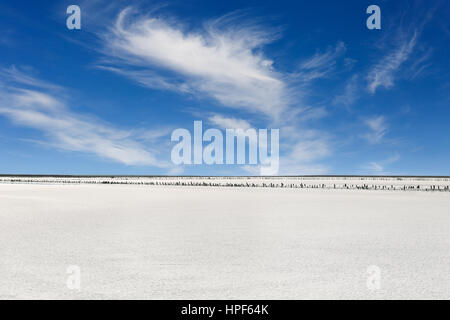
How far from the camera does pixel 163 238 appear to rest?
10430 mm

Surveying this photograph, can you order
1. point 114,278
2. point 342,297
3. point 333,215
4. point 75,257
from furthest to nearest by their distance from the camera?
point 333,215 → point 75,257 → point 114,278 → point 342,297

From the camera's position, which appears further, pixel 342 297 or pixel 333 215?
pixel 333 215

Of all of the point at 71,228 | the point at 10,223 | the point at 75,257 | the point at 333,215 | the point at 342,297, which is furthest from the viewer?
the point at 333,215
